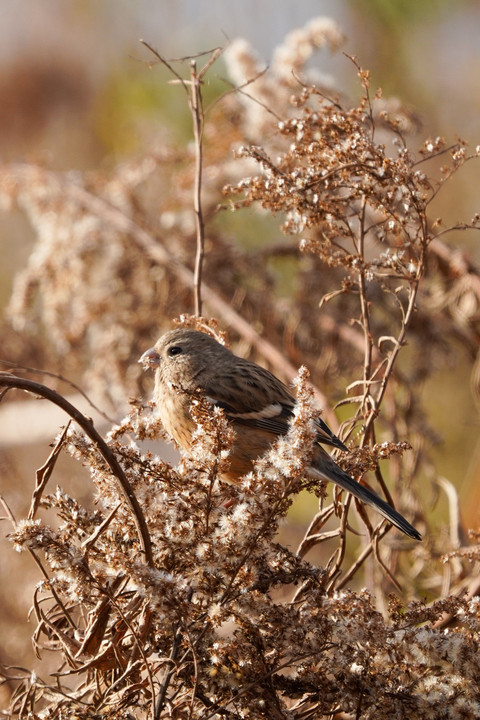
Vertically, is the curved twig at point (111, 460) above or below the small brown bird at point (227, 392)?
below

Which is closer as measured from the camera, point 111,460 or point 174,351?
point 111,460

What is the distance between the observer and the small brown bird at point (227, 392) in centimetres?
211

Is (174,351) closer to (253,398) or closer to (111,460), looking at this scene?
(253,398)

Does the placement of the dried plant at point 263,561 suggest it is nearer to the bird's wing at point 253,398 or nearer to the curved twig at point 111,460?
the curved twig at point 111,460

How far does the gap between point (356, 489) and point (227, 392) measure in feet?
2.40

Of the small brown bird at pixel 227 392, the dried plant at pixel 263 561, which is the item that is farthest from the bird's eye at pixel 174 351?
the dried plant at pixel 263 561

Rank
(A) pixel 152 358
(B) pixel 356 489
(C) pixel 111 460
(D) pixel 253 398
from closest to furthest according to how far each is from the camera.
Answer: (C) pixel 111 460
(B) pixel 356 489
(D) pixel 253 398
(A) pixel 152 358

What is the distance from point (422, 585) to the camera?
260cm

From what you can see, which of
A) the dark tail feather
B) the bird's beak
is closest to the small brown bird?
the bird's beak

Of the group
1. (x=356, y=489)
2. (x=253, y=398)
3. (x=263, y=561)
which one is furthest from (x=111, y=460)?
(x=253, y=398)

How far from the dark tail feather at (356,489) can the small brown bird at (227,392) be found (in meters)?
0.21

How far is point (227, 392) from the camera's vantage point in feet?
8.00

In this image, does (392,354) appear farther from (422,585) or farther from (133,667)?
(422,585)

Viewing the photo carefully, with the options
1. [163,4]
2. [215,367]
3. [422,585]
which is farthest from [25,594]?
[163,4]
